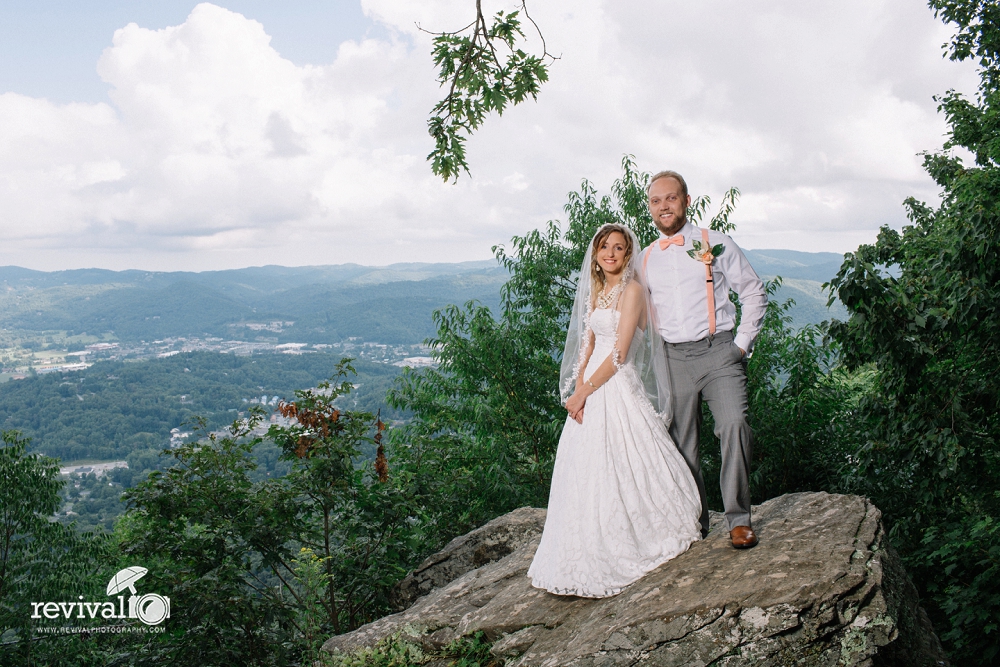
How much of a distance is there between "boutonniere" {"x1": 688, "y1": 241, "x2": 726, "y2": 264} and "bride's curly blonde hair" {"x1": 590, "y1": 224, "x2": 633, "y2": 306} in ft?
1.38

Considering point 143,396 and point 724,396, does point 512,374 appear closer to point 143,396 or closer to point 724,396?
Result: point 724,396

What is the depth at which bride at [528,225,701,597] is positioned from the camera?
387 centimetres

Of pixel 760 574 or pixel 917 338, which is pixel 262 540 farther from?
pixel 917 338

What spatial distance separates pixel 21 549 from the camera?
9.76 metres

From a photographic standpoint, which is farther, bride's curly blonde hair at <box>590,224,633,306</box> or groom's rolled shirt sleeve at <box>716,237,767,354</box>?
bride's curly blonde hair at <box>590,224,633,306</box>

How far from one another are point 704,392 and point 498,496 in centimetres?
612

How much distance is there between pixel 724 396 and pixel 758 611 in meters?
1.09

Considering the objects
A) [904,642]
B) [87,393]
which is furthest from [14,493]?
[87,393]

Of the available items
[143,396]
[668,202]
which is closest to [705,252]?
[668,202]

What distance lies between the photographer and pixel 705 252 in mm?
3682
